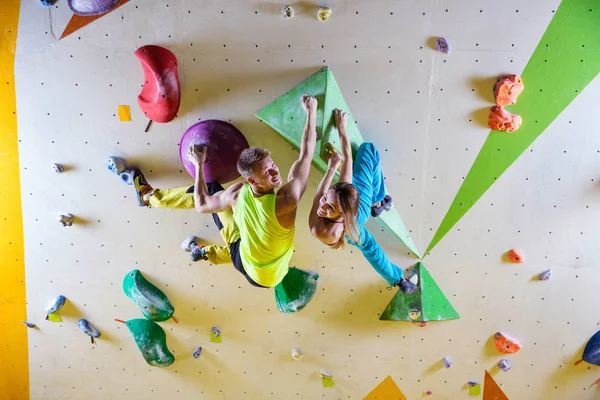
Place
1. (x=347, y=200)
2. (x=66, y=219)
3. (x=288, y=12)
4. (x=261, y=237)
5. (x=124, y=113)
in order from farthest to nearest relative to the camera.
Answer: (x=66, y=219)
(x=124, y=113)
(x=288, y=12)
(x=261, y=237)
(x=347, y=200)

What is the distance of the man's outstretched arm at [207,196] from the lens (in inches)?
79.1

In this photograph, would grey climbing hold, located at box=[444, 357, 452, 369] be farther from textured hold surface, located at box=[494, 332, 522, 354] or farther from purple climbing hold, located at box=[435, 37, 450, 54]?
purple climbing hold, located at box=[435, 37, 450, 54]

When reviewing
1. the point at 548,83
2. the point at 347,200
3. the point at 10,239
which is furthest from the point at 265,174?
the point at 10,239

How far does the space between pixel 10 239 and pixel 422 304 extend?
8.43 ft

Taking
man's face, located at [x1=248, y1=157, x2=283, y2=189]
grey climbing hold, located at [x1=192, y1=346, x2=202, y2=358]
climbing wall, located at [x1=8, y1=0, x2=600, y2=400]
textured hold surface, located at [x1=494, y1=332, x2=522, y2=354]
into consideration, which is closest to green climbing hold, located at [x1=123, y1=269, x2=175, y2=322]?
climbing wall, located at [x1=8, y1=0, x2=600, y2=400]

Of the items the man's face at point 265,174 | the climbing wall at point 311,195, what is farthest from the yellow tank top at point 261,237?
the climbing wall at point 311,195

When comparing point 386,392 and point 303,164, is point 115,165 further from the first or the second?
point 386,392

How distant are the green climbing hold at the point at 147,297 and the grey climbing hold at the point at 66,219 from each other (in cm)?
47

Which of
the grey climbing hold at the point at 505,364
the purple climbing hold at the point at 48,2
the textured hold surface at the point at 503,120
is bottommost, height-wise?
the grey climbing hold at the point at 505,364

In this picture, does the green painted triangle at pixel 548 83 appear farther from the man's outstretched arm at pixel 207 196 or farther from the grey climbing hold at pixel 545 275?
the man's outstretched arm at pixel 207 196

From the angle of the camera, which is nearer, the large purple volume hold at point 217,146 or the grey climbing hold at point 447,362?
the large purple volume hold at point 217,146

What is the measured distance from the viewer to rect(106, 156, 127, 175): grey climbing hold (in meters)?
2.22

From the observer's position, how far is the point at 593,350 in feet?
7.99

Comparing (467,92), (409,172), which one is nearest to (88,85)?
(409,172)
